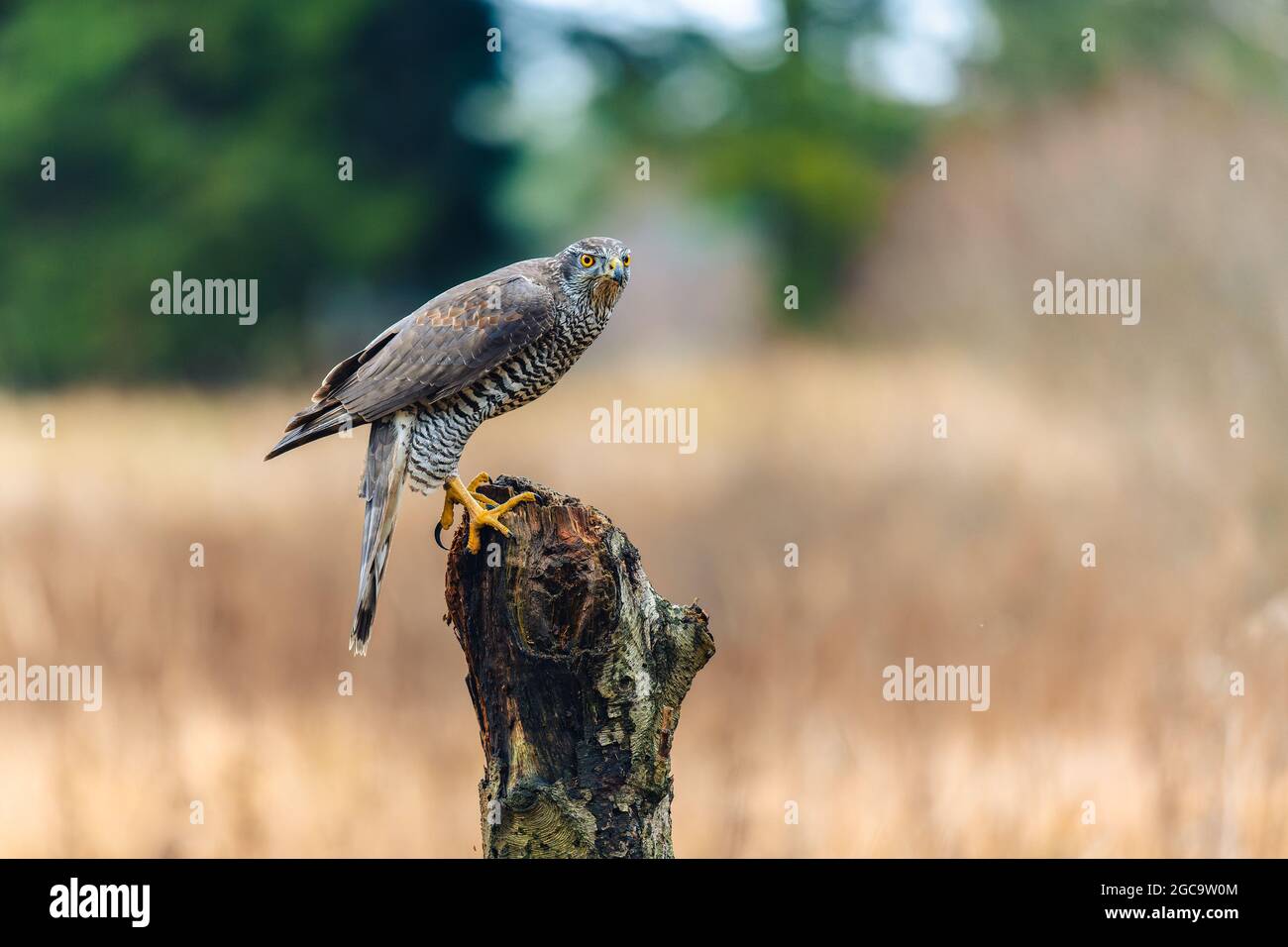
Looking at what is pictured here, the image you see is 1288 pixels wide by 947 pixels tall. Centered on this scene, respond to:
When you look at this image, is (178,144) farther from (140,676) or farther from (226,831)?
(226,831)

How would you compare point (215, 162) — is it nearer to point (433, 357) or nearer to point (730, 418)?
point (730, 418)

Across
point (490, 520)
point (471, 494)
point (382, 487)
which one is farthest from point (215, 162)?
point (490, 520)

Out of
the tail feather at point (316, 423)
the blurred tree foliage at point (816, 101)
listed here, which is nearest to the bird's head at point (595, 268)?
the tail feather at point (316, 423)

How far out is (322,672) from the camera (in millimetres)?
6145

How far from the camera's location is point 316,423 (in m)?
3.14

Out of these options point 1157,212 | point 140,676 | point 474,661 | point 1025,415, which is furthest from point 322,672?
point 1157,212

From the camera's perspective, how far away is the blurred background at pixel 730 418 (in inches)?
201

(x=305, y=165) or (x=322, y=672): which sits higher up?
(x=305, y=165)

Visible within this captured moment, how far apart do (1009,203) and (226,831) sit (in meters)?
10.6

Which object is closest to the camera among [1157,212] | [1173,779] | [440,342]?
[440,342]

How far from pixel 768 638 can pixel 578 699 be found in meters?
3.79

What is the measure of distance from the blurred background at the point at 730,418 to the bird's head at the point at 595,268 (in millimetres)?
1826

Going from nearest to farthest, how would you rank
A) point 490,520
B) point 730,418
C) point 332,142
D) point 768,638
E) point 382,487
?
point 490,520
point 382,487
point 768,638
point 730,418
point 332,142

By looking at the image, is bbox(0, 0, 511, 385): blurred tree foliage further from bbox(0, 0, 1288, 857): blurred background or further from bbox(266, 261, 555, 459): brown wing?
bbox(266, 261, 555, 459): brown wing
